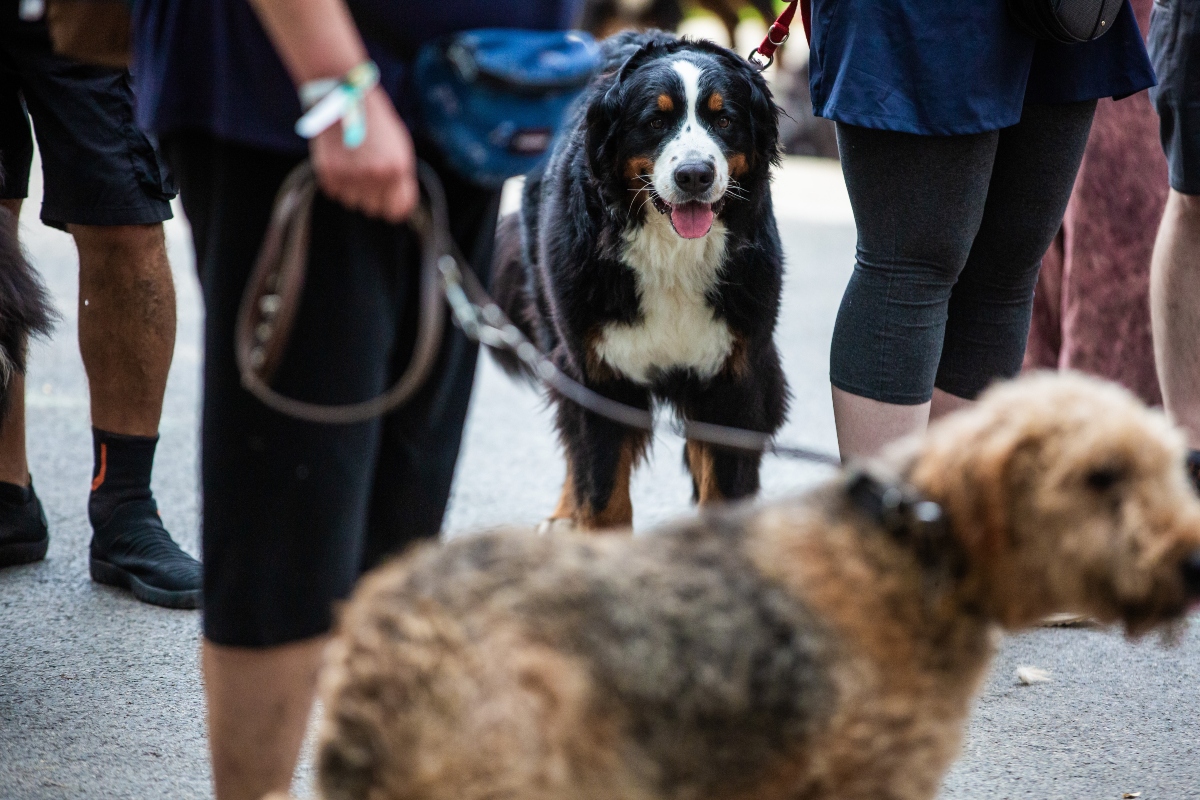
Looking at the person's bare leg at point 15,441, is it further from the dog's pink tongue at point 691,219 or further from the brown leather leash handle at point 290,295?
the brown leather leash handle at point 290,295

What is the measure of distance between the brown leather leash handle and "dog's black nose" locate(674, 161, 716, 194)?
1.60 meters

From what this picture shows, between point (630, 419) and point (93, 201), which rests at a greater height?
point (630, 419)

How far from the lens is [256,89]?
1556 millimetres

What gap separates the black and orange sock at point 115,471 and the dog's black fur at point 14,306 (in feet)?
0.95

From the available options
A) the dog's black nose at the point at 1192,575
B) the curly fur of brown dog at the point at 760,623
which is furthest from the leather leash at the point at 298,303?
the dog's black nose at the point at 1192,575

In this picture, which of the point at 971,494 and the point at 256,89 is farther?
the point at 256,89

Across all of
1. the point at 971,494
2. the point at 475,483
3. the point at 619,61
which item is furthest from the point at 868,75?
the point at 475,483

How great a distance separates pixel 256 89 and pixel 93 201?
5.31ft

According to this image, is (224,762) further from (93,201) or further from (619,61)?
(619,61)

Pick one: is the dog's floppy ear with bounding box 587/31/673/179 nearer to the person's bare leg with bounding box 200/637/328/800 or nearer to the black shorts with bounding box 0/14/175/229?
the black shorts with bounding box 0/14/175/229

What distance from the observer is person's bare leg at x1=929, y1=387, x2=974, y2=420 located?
3.09 m

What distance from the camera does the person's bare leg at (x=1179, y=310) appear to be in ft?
11.0

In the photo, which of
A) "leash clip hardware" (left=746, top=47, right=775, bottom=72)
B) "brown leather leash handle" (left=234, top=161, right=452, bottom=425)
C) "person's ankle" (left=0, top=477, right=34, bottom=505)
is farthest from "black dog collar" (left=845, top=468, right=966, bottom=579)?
"person's ankle" (left=0, top=477, right=34, bottom=505)

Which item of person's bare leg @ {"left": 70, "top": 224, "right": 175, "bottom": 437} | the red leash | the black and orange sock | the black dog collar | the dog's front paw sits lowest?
the dog's front paw
